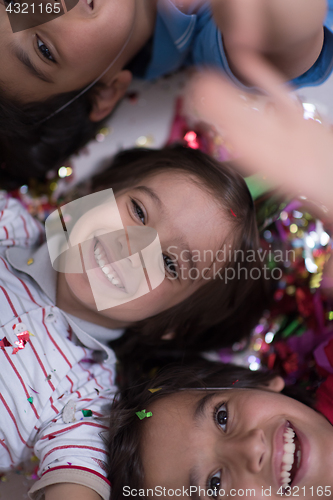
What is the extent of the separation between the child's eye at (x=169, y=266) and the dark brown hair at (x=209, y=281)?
0.35ft

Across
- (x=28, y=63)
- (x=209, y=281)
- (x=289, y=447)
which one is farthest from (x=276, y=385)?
(x=28, y=63)

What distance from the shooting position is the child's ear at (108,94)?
0.85 meters

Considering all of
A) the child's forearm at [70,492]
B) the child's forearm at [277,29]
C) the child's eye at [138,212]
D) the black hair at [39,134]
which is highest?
the child's forearm at [277,29]

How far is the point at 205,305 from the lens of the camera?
0.87 metres

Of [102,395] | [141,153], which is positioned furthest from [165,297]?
[141,153]

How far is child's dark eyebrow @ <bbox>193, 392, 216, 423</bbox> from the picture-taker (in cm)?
68

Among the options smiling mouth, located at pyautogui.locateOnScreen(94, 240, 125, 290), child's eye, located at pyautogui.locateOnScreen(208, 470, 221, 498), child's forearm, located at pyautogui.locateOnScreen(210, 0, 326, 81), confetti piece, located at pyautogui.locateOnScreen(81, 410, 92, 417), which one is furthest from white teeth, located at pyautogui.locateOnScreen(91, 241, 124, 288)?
child's forearm, located at pyautogui.locateOnScreen(210, 0, 326, 81)

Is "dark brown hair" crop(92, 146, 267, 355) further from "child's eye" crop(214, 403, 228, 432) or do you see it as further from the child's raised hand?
"child's eye" crop(214, 403, 228, 432)

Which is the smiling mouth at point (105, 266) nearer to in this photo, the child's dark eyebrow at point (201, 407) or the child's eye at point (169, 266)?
the child's eye at point (169, 266)

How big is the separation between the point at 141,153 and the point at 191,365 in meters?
0.51

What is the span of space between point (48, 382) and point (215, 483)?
346 millimetres

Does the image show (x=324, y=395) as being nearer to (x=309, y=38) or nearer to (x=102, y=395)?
(x=102, y=395)

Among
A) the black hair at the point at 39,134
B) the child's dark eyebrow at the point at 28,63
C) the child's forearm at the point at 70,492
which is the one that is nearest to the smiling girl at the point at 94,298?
the child's forearm at the point at 70,492

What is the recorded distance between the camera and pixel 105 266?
0.71 m
